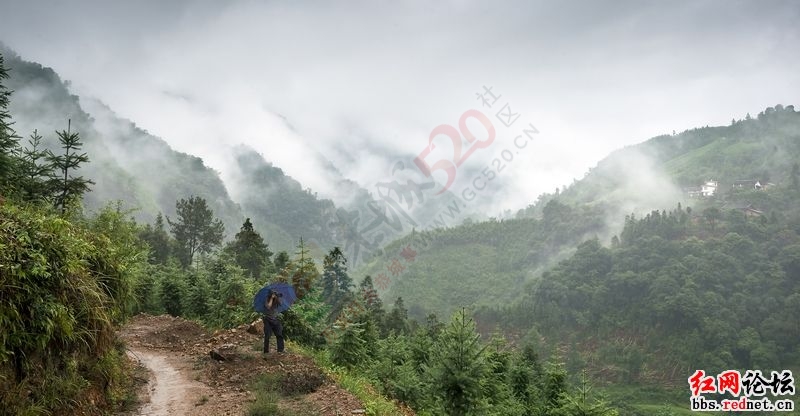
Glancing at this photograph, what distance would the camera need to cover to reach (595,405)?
13227 mm

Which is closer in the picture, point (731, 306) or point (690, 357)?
point (690, 357)

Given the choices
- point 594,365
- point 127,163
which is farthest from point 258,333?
point 127,163

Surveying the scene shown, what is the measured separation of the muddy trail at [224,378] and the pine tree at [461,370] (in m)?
2.21

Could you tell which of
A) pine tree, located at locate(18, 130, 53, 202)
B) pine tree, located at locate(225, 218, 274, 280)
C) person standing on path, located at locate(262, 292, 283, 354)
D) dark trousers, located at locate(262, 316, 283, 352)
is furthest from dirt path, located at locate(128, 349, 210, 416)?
pine tree, located at locate(225, 218, 274, 280)

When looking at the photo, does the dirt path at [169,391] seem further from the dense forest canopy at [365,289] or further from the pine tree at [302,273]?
the pine tree at [302,273]

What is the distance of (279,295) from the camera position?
508 inches

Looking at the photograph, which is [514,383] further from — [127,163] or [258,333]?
[127,163]

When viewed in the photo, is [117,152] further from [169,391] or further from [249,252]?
[169,391]

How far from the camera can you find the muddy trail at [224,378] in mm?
9328

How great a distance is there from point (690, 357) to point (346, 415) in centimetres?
11775

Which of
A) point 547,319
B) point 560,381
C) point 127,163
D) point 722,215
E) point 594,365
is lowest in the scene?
point 594,365

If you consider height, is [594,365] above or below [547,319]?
below

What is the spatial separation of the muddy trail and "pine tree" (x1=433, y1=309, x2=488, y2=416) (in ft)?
7.24

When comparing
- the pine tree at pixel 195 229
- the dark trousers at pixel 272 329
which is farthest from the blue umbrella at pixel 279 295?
the pine tree at pixel 195 229
